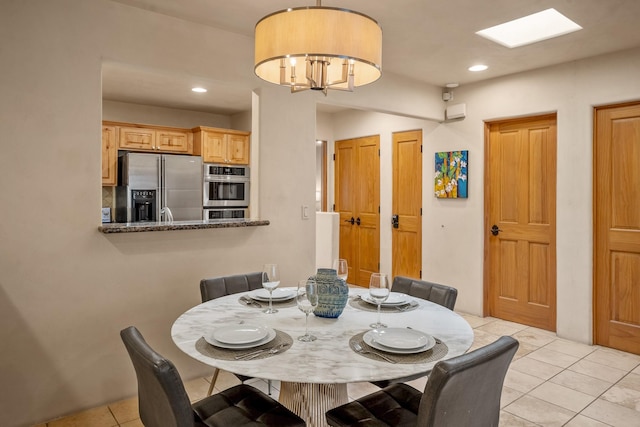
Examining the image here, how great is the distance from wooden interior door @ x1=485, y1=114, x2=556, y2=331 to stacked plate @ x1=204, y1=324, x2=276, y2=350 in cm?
343

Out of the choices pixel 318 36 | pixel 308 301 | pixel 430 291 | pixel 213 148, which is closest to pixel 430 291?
pixel 430 291

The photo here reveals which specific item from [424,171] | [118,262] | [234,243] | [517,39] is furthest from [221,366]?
[424,171]

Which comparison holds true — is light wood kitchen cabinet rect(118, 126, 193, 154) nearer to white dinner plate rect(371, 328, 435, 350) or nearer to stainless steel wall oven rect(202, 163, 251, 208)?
stainless steel wall oven rect(202, 163, 251, 208)

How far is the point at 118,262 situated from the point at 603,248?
386cm

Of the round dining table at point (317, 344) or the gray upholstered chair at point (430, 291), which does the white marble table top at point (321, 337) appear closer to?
the round dining table at point (317, 344)

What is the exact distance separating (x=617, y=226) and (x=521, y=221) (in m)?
0.84

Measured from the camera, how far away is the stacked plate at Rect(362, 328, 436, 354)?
152 centimetres

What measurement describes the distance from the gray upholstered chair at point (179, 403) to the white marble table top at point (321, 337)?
0.47 feet

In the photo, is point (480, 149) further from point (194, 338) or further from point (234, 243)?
point (194, 338)

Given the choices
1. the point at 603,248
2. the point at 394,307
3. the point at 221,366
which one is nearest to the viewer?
the point at 221,366

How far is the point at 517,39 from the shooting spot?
3.44m

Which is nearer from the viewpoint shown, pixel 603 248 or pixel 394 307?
pixel 394 307

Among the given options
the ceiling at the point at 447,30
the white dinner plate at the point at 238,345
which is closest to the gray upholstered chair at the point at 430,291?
the white dinner plate at the point at 238,345

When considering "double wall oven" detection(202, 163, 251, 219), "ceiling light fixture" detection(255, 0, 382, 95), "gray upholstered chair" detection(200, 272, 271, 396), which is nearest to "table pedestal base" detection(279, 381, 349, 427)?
"gray upholstered chair" detection(200, 272, 271, 396)
